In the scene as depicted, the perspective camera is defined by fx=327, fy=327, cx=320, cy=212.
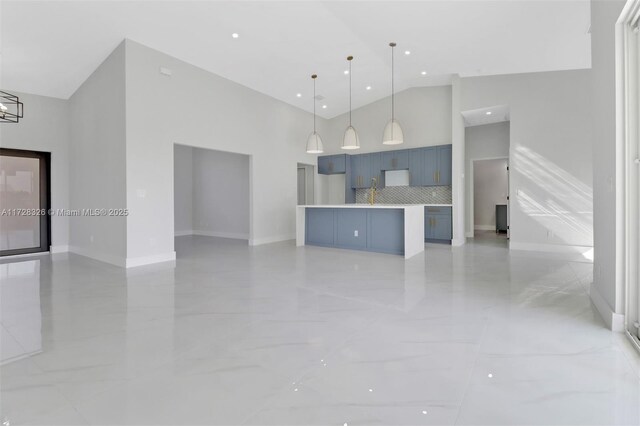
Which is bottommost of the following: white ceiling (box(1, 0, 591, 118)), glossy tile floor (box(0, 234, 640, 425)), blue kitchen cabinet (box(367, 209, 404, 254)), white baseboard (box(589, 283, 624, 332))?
glossy tile floor (box(0, 234, 640, 425))

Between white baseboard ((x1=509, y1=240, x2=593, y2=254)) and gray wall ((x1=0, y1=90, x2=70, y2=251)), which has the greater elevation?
gray wall ((x1=0, y1=90, x2=70, y2=251))

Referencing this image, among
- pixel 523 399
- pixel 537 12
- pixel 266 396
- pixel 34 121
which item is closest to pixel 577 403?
pixel 523 399

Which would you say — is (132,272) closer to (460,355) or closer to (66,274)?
(66,274)

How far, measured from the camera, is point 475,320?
2.69 metres

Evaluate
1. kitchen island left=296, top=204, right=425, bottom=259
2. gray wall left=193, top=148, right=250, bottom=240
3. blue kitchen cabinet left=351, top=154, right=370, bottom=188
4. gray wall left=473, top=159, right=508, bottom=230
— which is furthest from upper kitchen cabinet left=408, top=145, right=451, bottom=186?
gray wall left=193, top=148, right=250, bottom=240

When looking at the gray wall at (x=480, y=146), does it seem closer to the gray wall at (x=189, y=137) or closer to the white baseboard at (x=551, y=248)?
the white baseboard at (x=551, y=248)

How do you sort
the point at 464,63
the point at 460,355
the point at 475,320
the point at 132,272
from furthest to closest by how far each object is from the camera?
the point at 464,63
the point at 132,272
the point at 475,320
the point at 460,355

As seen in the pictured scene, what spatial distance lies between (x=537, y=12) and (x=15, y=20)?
7.05 metres

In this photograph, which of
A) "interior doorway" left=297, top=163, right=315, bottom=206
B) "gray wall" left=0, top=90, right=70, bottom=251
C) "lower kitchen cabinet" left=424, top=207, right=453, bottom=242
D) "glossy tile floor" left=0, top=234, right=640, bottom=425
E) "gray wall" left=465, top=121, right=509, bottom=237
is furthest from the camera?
A: "interior doorway" left=297, top=163, right=315, bottom=206

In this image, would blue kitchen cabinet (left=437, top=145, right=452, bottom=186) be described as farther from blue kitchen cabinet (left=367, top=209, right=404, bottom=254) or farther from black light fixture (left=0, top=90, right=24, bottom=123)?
black light fixture (left=0, top=90, right=24, bottom=123)

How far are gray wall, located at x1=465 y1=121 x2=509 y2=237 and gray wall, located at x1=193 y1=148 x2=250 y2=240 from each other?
5.98 m

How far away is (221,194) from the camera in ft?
30.9

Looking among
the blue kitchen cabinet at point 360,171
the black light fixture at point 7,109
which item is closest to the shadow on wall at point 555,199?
the blue kitchen cabinet at point 360,171

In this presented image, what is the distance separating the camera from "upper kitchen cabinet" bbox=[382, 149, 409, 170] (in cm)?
850
